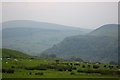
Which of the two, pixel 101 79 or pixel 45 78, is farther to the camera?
pixel 101 79

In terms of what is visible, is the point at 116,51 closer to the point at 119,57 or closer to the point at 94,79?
the point at 119,57

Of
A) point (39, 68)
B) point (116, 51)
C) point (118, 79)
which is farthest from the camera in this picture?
point (116, 51)

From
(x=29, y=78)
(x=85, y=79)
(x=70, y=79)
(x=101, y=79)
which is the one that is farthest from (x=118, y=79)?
(x=29, y=78)

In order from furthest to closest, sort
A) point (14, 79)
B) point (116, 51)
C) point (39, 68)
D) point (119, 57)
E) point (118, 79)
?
point (116, 51) < point (119, 57) < point (39, 68) < point (118, 79) < point (14, 79)

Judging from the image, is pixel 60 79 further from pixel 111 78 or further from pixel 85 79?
pixel 111 78

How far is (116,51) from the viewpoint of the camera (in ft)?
566

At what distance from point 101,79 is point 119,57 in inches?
5356

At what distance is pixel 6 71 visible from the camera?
30.0 metres

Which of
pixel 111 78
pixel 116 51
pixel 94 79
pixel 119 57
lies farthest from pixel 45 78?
pixel 116 51

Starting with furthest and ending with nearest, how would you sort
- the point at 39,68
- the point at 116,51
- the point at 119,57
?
the point at 116,51, the point at 119,57, the point at 39,68

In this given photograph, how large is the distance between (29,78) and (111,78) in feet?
37.2

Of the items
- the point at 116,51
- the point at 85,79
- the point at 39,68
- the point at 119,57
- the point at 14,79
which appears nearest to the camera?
the point at 14,79

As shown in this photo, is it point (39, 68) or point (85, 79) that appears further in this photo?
point (39, 68)

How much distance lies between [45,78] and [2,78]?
196 inches
